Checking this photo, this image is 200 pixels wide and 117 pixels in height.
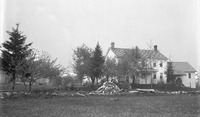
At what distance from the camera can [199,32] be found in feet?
39.5

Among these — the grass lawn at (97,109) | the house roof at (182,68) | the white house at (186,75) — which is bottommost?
the grass lawn at (97,109)

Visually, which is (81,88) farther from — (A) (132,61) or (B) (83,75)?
(A) (132,61)

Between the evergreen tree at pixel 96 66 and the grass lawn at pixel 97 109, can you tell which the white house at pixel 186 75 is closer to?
the evergreen tree at pixel 96 66

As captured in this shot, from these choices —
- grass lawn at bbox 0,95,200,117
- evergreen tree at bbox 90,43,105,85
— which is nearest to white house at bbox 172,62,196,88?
evergreen tree at bbox 90,43,105,85

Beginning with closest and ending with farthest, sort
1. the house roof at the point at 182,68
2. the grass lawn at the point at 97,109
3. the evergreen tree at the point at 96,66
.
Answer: the grass lawn at the point at 97,109 < the evergreen tree at the point at 96,66 < the house roof at the point at 182,68

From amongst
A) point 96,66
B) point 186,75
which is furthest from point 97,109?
point 186,75

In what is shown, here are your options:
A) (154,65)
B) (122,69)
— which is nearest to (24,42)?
(122,69)

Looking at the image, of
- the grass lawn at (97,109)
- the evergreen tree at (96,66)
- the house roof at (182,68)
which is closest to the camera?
the grass lawn at (97,109)

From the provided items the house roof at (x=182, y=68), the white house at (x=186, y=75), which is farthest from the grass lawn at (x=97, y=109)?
the house roof at (x=182, y=68)

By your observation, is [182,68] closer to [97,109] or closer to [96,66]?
[96,66]

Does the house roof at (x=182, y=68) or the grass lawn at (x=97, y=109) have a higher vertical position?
the house roof at (x=182, y=68)

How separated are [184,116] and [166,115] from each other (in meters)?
0.82

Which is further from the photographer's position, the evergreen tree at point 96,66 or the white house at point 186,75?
the white house at point 186,75

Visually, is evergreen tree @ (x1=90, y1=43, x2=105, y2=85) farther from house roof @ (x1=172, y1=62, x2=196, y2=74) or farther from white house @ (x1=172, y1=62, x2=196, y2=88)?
house roof @ (x1=172, y1=62, x2=196, y2=74)
